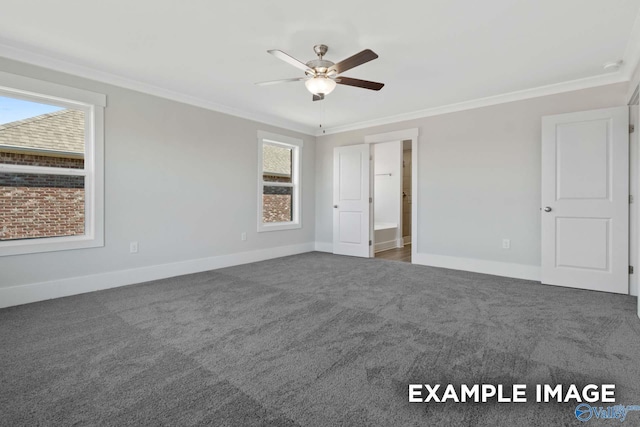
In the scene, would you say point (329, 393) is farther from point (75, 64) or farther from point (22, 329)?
point (75, 64)

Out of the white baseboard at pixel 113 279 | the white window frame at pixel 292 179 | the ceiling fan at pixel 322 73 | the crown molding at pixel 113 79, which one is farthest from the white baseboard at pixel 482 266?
the crown molding at pixel 113 79

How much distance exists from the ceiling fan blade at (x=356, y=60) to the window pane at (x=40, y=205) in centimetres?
300

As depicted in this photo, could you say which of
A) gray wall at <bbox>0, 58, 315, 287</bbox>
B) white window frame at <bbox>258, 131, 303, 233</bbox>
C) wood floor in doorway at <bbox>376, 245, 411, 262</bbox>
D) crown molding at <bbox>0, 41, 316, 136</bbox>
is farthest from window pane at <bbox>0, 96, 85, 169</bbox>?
wood floor in doorway at <bbox>376, 245, 411, 262</bbox>

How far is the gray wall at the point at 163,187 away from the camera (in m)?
3.38

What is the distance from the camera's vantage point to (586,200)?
139 inches

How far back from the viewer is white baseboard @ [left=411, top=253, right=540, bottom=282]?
13.2 ft

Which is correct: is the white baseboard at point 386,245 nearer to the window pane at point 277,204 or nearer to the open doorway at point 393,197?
the open doorway at point 393,197

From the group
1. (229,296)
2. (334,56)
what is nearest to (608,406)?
(229,296)

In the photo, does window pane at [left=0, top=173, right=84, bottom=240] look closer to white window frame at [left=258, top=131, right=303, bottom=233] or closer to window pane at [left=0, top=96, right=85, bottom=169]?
window pane at [left=0, top=96, right=85, bottom=169]

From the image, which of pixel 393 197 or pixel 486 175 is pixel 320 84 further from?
pixel 393 197

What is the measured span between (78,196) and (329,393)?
343cm

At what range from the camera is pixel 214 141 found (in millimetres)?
4641

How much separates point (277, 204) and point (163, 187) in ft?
6.91

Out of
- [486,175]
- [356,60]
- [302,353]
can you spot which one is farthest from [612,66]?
[302,353]
